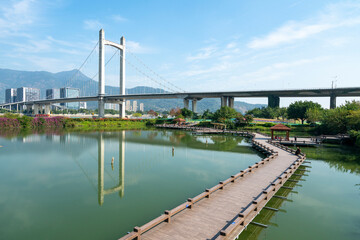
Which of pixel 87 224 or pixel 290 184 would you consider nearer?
pixel 87 224

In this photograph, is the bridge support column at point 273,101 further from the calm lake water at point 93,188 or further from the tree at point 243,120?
the calm lake water at point 93,188

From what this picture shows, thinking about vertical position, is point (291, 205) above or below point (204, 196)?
below

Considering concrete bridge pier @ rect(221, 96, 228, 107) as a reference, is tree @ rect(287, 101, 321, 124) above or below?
below

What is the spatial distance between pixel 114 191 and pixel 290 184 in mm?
10945

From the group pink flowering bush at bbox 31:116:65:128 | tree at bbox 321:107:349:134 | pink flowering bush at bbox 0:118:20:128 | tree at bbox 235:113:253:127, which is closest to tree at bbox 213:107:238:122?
tree at bbox 235:113:253:127

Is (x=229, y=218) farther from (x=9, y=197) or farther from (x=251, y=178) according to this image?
(x=9, y=197)

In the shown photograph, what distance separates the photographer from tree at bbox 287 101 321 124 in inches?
2174

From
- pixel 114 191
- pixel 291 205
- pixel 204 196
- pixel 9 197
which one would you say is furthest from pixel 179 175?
pixel 9 197

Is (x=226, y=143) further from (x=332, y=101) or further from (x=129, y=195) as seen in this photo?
(x=332, y=101)

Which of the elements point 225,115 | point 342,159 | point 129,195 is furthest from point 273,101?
point 129,195

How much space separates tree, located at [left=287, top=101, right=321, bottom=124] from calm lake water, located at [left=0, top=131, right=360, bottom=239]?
37.0 meters

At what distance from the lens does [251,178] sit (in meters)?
13.3

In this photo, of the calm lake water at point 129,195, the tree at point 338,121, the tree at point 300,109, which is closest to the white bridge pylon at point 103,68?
the tree at point 300,109

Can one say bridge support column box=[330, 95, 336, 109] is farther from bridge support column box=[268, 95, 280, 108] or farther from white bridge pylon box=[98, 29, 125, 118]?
white bridge pylon box=[98, 29, 125, 118]
